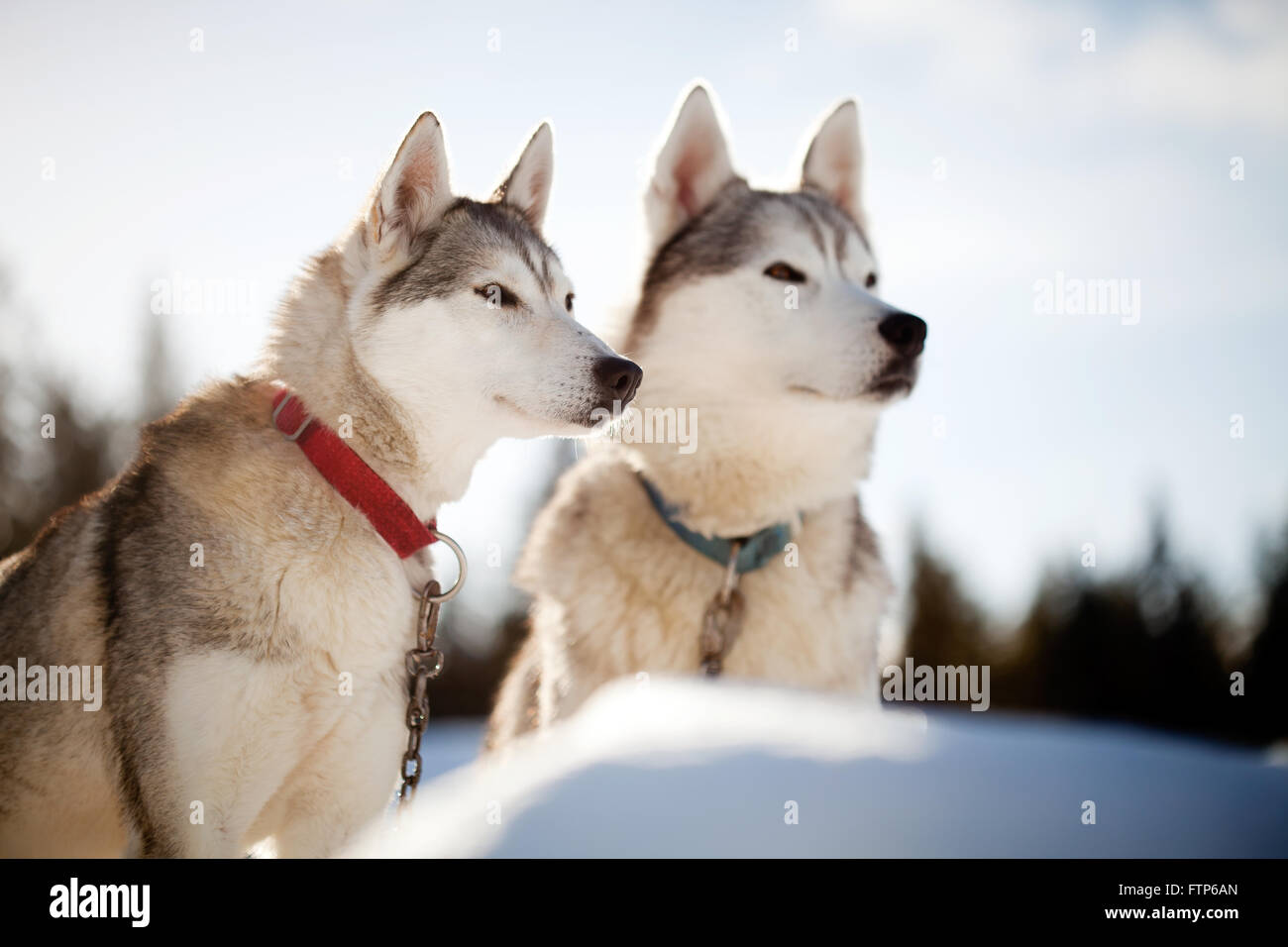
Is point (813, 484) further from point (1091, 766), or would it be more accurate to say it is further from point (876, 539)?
point (1091, 766)

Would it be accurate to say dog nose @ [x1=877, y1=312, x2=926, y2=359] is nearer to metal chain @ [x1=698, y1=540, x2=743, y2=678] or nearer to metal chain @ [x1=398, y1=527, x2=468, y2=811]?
metal chain @ [x1=698, y1=540, x2=743, y2=678]

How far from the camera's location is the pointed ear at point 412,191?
258 centimetres

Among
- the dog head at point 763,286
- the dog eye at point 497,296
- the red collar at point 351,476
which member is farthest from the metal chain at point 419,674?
the dog head at point 763,286

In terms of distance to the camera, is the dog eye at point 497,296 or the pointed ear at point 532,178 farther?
the pointed ear at point 532,178

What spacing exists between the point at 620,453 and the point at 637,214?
3.97 feet

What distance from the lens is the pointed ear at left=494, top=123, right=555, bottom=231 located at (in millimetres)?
3314

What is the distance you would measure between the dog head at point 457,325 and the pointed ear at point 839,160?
1.99 metres

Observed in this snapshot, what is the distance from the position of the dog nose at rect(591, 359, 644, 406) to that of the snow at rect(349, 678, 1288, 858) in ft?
5.14

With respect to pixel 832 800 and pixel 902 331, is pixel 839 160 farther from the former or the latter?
pixel 832 800

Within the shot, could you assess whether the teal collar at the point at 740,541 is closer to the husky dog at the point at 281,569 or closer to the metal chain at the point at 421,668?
the husky dog at the point at 281,569

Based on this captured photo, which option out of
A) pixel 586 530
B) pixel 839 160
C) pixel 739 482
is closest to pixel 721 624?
pixel 739 482

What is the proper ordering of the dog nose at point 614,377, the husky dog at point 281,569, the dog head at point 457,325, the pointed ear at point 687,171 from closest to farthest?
the husky dog at point 281,569, the dog head at point 457,325, the dog nose at point 614,377, the pointed ear at point 687,171

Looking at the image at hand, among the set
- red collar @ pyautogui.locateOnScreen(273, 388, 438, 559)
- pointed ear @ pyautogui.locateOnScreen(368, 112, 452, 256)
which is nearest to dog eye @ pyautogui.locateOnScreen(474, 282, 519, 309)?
pointed ear @ pyautogui.locateOnScreen(368, 112, 452, 256)
